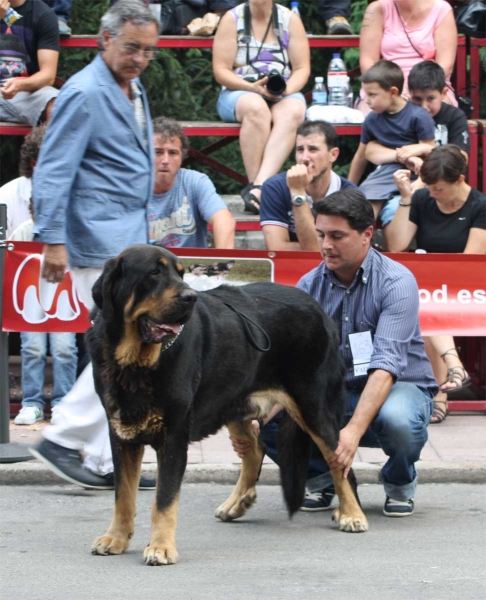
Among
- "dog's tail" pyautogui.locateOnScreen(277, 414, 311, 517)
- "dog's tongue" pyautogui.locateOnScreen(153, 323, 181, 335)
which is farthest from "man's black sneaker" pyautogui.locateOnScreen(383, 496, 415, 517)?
"dog's tongue" pyautogui.locateOnScreen(153, 323, 181, 335)

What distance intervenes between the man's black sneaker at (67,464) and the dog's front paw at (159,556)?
1227 mm

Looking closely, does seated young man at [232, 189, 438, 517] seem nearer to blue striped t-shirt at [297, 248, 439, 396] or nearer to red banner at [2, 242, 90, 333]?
blue striped t-shirt at [297, 248, 439, 396]

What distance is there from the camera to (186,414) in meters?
4.68

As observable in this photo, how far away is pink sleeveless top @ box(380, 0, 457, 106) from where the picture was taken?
9.24 metres

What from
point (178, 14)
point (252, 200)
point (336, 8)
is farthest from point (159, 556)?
point (336, 8)

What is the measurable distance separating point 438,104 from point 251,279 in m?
2.39

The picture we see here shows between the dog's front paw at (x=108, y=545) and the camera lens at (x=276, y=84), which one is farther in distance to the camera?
the camera lens at (x=276, y=84)

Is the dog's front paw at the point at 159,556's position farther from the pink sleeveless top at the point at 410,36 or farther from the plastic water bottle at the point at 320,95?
the plastic water bottle at the point at 320,95

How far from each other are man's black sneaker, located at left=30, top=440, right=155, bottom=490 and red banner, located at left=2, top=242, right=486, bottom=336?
55.6 inches

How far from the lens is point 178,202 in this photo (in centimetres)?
737

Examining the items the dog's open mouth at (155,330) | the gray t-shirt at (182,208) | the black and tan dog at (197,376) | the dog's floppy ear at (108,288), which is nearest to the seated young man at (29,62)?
the gray t-shirt at (182,208)

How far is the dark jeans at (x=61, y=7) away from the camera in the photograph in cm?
978

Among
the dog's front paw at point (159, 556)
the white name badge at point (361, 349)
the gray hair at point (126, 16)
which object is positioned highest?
the gray hair at point (126, 16)

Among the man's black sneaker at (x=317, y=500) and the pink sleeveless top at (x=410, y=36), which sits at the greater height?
the pink sleeveless top at (x=410, y=36)
